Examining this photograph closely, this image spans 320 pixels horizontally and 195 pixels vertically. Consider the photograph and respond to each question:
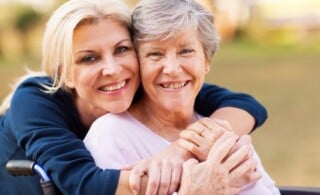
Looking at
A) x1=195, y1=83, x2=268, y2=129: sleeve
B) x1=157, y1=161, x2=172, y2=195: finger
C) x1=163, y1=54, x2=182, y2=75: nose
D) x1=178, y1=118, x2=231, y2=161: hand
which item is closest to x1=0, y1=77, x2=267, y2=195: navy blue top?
x1=195, y1=83, x2=268, y2=129: sleeve

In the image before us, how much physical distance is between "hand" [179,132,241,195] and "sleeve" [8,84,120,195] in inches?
7.5

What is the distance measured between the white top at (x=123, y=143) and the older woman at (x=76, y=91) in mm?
42

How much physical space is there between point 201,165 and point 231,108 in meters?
0.55

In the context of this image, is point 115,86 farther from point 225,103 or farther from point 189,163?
point 225,103

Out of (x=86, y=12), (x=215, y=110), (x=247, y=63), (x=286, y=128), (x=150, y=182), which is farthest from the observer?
(x=247, y=63)

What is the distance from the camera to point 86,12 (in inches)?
78.7

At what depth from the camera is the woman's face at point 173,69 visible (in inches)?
79.0

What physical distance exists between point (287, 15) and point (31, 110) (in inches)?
767

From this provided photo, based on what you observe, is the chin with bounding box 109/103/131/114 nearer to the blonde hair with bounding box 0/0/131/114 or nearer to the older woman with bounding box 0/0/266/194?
the older woman with bounding box 0/0/266/194

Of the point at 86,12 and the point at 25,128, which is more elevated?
the point at 86,12

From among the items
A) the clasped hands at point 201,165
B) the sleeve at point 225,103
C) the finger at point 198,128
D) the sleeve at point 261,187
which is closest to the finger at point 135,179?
the clasped hands at point 201,165

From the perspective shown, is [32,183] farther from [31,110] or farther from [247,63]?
[247,63]

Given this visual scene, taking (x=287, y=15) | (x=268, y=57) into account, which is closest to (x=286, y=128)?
(x=268, y=57)

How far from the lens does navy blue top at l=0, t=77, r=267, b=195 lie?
1874mm
